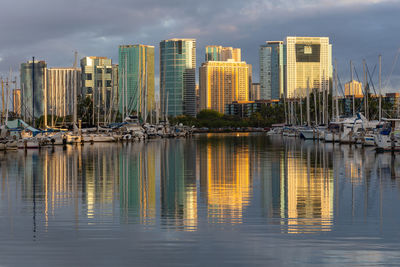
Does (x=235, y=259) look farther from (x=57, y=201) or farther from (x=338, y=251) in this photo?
(x=57, y=201)

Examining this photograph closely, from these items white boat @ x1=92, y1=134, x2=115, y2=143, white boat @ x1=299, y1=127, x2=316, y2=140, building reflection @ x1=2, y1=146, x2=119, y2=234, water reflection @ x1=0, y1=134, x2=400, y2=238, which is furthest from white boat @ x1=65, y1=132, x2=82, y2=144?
water reflection @ x1=0, y1=134, x2=400, y2=238

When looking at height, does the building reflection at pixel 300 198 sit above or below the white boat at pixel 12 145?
below

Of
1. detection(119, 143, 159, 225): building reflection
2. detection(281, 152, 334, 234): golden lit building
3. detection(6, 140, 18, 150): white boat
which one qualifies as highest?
detection(6, 140, 18, 150): white boat

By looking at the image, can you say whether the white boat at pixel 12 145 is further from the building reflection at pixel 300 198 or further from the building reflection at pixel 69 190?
the building reflection at pixel 300 198

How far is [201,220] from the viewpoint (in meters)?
17.3

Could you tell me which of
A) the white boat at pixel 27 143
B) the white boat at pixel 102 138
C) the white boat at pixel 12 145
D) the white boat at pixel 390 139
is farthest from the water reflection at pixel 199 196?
the white boat at pixel 102 138

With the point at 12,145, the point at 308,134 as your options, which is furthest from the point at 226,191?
the point at 308,134

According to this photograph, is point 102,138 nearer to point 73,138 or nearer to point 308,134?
point 73,138

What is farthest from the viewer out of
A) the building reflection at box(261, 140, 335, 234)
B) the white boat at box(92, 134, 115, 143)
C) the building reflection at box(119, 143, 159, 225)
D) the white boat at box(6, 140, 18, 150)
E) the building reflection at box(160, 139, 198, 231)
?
the white boat at box(92, 134, 115, 143)

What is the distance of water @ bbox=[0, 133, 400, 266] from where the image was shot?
1295 centimetres

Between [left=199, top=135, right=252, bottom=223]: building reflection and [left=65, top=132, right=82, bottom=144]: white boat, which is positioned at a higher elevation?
[left=65, top=132, right=82, bottom=144]: white boat

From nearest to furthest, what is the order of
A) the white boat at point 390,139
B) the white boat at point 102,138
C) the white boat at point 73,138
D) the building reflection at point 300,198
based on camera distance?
1. the building reflection at point 300,198
2. the white boat at point 390,139
3. the white boat at point 73,138
4. the white boat at point 102,138

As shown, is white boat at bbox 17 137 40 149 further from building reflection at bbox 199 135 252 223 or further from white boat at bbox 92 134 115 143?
building reflection at bbox 199 135 252 223

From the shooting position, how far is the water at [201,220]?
13.0 meters
